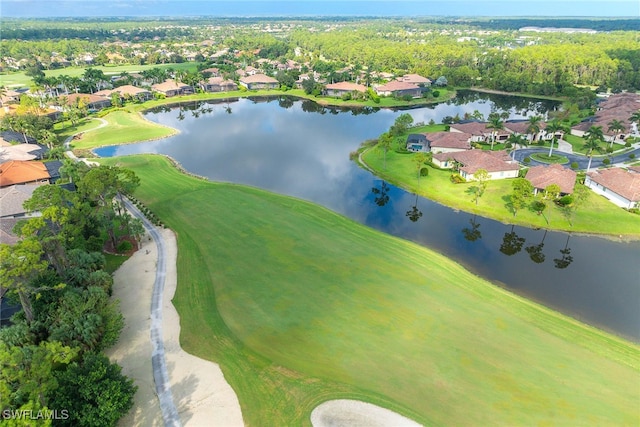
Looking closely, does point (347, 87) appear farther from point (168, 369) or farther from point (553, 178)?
point (168, 369)

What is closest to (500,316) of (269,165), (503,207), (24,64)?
(503,207)

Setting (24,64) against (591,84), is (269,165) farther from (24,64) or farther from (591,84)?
(24,64)

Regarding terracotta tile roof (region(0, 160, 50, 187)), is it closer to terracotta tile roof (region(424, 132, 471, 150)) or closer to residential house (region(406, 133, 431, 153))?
residential house (region(406, 133, 431, 153))

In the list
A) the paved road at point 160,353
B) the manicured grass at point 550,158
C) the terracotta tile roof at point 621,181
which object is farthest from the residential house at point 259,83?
the terracotta tile roof at point 621,181

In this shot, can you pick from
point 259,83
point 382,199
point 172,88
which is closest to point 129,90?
point 172,88

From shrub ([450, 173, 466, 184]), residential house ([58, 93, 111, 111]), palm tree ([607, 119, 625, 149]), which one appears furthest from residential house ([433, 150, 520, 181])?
residential house ([58, 93, 111, 111])
